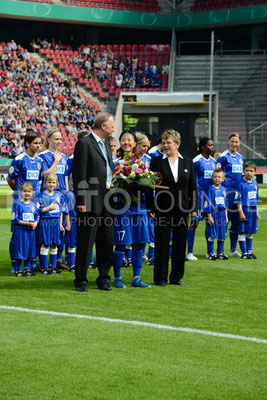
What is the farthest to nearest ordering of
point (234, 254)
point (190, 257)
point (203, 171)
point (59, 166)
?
point (234, 254), point (203, 171), point (190, 257), point (59, 166)

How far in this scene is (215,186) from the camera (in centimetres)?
1190

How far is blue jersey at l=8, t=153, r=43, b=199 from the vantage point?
960 cm

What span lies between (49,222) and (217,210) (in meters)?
3.36

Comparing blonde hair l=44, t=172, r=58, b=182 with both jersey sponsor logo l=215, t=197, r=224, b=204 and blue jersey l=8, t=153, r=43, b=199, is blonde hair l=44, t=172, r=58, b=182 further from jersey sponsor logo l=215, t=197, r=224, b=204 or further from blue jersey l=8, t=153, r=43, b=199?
jersey sponsor logo l=215, t=197, r=224, b=204

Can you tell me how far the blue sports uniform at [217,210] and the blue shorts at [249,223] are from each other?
0.42m

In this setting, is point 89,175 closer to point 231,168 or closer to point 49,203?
point 49,203

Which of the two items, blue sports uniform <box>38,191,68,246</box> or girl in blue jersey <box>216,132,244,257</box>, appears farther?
girl in blue jersey <box>216,132,244,257</box>

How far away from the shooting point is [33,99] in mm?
39656

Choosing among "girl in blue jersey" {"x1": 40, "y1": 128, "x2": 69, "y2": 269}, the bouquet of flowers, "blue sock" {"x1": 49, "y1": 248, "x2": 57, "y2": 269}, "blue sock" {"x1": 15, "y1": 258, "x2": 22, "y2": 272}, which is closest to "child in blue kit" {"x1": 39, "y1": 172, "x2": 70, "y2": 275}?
"blue sock" {"x1": 49, "y1": 248, "x2": 57, "y2": 269}

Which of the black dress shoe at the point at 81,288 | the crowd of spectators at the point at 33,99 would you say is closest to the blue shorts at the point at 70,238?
the black dress shoe at the point at 81,288

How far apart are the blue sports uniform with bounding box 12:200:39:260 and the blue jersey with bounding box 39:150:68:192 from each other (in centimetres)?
53

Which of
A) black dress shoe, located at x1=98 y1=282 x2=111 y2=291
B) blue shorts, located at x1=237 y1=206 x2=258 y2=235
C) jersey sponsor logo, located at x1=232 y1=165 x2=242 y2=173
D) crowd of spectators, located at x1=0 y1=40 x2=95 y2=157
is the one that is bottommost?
black dress shoe, located at x1=98 y1=282 x2=111 y2=291

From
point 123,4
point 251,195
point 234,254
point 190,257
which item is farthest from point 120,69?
point 190,257

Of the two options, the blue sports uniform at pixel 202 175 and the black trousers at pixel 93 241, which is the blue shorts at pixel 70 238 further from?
the blue sports uniform at pixel 202 175
